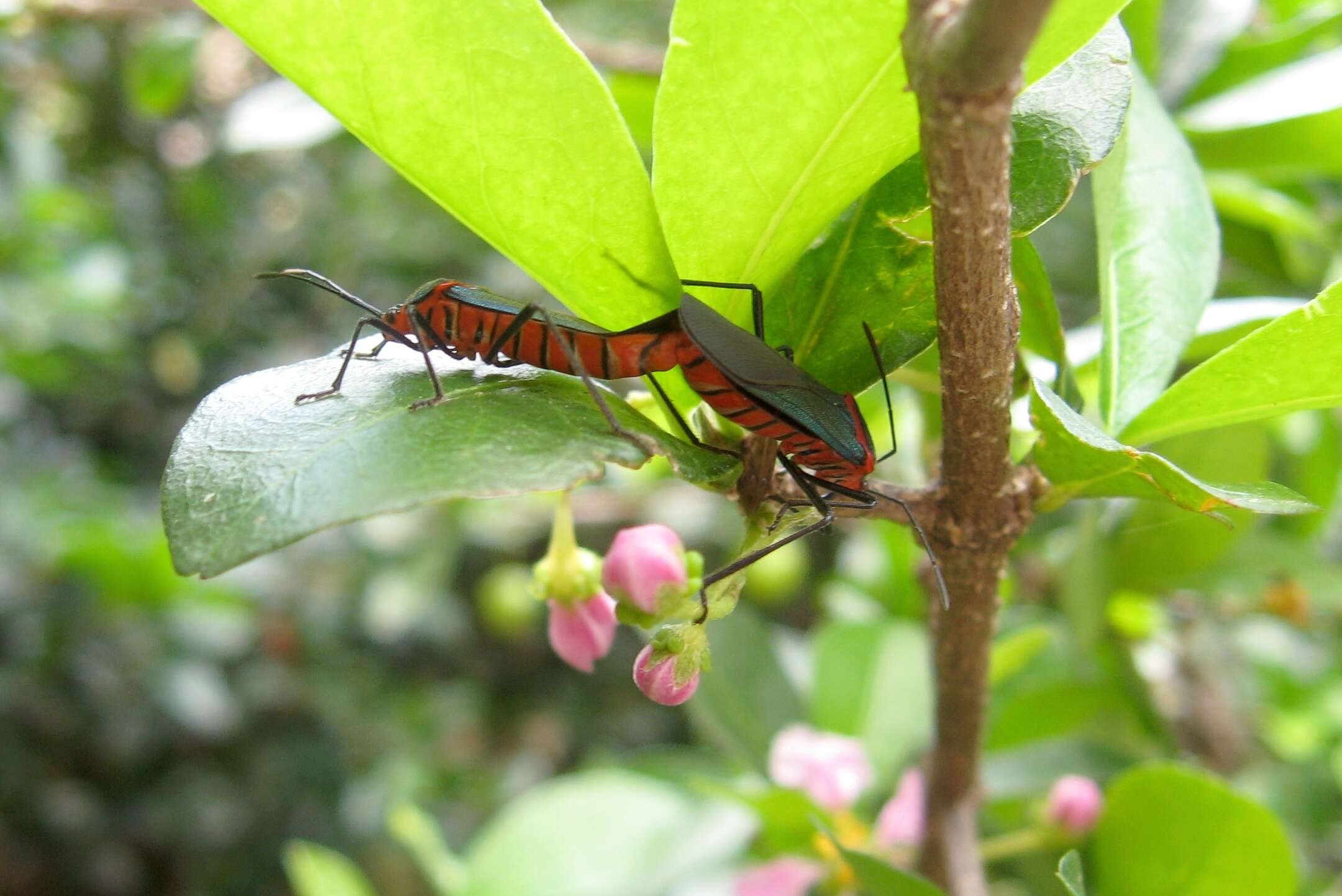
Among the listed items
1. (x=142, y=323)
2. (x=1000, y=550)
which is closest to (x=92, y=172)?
(x=142, y=323)

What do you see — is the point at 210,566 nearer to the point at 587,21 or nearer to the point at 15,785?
the point at 587,21

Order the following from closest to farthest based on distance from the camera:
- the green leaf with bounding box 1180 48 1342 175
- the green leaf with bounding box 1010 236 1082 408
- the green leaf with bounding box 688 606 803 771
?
the green leaf with bounding box 1010 236 1082 408 → the green leaf with bounding box 1180 48 1342 175 → the green leaf with bounding box 688 606 803 771

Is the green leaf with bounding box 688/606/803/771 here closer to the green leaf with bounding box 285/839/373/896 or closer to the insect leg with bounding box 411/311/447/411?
the green leaf with bounding box 285/839/373/896

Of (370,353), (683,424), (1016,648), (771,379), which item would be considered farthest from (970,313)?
(1016,648)

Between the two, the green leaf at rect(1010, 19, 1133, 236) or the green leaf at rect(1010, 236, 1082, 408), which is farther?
the green leaf at rect(1010, 236, 1082, 408)

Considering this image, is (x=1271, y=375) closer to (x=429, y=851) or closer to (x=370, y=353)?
(x=370, y=353)

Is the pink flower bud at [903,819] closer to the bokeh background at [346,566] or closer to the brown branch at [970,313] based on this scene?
the bokeh background at [346,566]

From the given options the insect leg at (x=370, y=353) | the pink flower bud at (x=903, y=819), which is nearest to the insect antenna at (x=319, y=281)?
the insect leg at (x=370, y=353)

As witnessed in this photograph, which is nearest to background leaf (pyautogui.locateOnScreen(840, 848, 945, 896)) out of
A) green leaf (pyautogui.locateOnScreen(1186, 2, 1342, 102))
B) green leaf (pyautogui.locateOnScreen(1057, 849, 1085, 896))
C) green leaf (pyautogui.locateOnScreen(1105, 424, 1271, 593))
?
green leaf (pyautogui.locateOnScreen(1057, 849, 1085, 896))
